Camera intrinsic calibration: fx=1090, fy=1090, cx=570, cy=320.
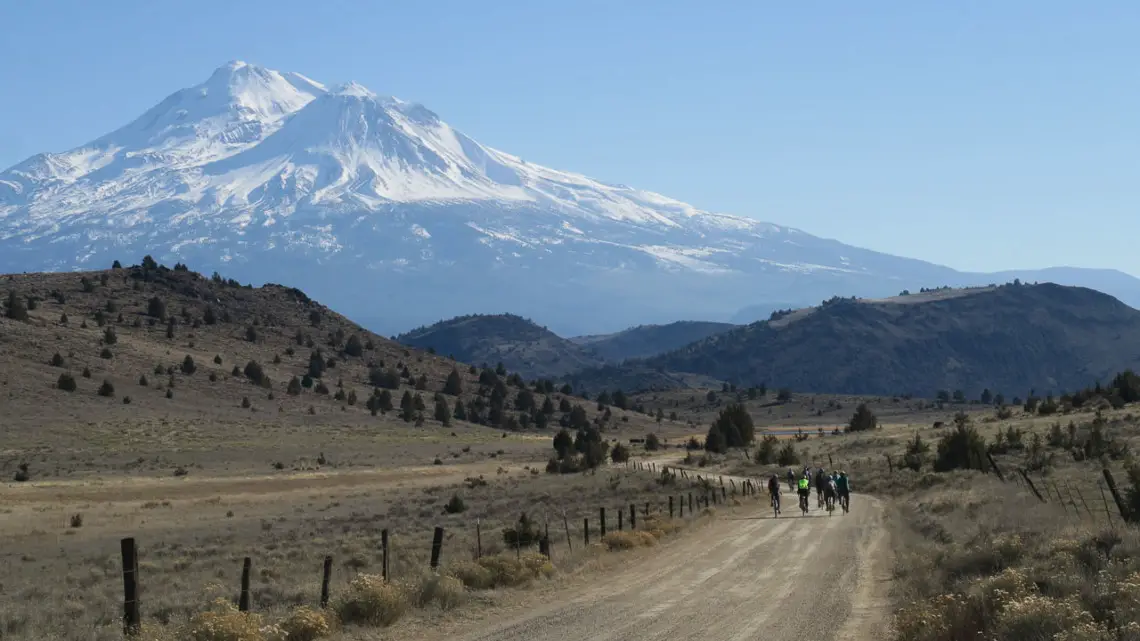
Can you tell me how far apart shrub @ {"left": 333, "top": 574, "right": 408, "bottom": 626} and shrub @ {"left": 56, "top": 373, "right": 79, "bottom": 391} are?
71.6m

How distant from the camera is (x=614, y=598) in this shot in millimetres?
19062

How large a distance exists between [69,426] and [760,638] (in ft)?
218

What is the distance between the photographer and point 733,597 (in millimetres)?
18797

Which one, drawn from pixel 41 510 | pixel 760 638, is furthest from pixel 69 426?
pixel 760 638

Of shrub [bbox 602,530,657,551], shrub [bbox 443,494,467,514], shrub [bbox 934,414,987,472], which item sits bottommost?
shrub [bbox 443,494,467,514]

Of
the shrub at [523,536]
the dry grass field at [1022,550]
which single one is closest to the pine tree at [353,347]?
the dry grass field at [1022,550]

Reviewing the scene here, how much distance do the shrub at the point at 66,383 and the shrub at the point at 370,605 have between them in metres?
71.6

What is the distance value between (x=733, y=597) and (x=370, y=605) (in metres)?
6.23

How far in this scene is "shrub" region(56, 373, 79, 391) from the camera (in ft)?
264

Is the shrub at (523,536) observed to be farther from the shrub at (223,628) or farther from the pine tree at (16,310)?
the pine tree at (16,310)

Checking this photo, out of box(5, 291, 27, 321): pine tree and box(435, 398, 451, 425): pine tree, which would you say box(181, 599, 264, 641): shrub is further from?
box(5, 291, 27, 321): pine tree

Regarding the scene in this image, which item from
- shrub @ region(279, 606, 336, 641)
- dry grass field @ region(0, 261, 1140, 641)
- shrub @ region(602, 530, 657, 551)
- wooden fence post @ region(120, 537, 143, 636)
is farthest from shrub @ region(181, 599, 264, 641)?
shrub @ region(602, 530, 657, 551)

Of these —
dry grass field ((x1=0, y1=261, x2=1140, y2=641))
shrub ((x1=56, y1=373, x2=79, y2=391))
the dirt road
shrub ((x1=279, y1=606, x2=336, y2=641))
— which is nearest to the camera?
shrub ((x1=279, y1=606, x2=336, y2=641))

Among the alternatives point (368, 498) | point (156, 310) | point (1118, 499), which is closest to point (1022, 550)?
point (1118, 499)
